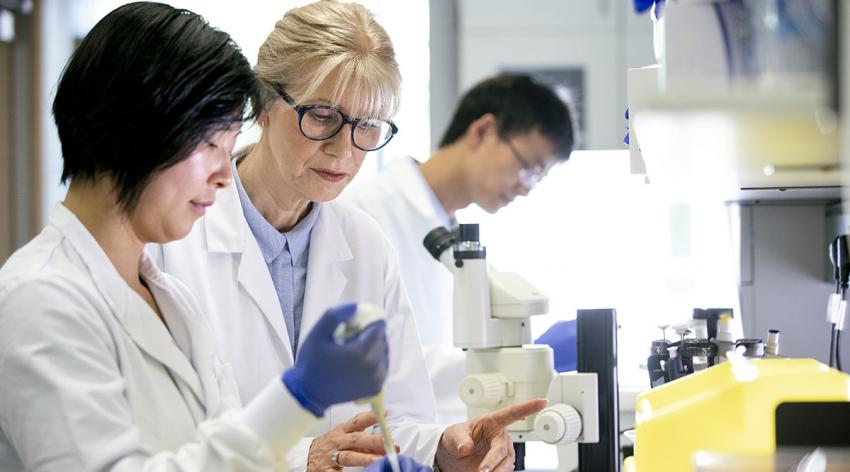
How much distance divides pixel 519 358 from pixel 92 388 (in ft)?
2.09

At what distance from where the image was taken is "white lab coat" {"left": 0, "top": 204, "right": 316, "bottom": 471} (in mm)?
1062

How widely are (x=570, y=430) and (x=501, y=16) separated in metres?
2.68

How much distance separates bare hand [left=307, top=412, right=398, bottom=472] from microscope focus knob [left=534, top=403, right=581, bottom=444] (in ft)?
0.97

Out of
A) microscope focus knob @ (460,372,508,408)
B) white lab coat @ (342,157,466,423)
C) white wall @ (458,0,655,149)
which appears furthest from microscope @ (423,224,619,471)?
white wall @ (458,0,655,149)

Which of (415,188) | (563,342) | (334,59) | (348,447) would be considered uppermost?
(334,59)

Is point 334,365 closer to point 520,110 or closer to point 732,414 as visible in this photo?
point 732,414

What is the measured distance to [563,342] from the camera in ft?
7.62

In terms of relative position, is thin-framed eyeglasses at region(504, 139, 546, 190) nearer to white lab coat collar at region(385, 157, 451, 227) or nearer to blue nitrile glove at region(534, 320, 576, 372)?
white lab coat collar at region(385, 157, 451, 227)

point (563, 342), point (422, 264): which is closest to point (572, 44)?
point (422, 264)

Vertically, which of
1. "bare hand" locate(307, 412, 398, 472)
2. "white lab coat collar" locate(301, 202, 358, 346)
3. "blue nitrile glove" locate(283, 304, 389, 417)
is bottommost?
"bare hand" locate(307, 412, 398, 472)

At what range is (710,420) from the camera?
1.20 meters

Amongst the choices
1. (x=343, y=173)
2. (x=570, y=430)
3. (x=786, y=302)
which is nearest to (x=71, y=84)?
(x=343, y=173)

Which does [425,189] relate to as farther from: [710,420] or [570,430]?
[710,420]

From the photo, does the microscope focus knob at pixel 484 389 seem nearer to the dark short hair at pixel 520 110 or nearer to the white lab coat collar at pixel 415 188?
the white lab coat collar at pixel 415 188
